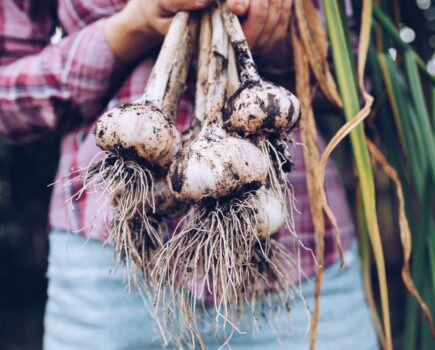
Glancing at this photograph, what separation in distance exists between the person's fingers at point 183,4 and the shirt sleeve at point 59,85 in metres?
0.12

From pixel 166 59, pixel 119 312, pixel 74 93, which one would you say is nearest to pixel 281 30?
pixel 166 59

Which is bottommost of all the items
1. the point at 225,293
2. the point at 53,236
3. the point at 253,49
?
the point at 53,236

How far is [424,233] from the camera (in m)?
0.62

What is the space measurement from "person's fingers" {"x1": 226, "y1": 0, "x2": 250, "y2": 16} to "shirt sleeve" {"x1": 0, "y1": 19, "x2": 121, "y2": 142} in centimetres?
17

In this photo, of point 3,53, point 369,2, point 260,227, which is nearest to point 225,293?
point 260,227

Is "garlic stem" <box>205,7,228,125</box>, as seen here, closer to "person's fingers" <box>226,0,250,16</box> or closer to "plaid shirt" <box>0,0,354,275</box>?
"person's fingers" <box>226,0,250,16</box>

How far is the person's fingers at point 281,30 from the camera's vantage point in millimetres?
560

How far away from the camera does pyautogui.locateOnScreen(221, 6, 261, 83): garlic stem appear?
50 cm

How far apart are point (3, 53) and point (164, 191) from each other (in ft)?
1.18

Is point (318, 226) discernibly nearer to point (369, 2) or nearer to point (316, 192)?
point (316, 192)

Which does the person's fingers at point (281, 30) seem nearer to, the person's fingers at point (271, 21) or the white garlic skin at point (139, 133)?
the person's fingers at point (271, 21)

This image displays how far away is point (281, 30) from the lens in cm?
58

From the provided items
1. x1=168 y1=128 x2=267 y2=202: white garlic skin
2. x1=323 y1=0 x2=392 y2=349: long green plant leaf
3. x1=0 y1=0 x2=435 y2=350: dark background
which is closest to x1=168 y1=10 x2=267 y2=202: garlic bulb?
x1=168 y1=128 x2=267 y2=202: white garlic skin

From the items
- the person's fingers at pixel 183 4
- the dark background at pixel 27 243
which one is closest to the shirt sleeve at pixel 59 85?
the person's fingers at pixel 183 4
